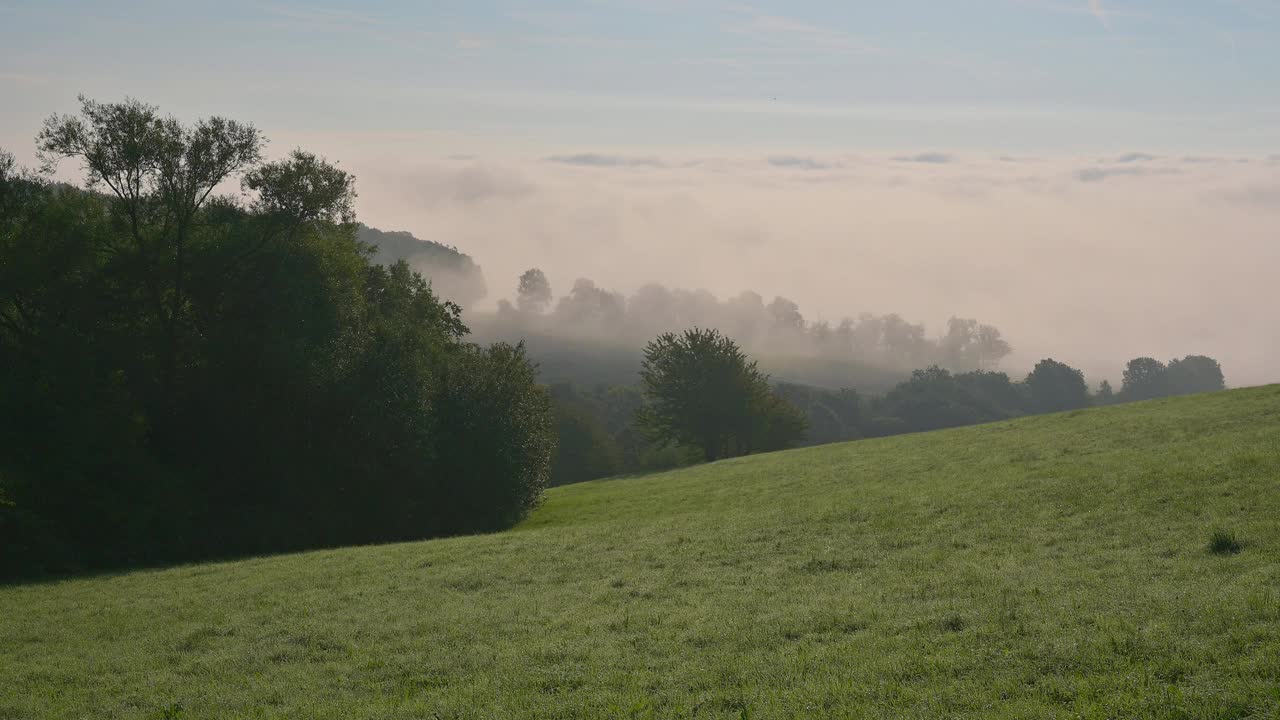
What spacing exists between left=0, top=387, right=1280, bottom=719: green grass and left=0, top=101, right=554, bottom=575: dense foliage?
317 inches

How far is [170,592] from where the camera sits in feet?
88.0

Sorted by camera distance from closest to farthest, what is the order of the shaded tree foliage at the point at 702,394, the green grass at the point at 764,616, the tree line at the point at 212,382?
the green grass at the point at 764,616
the tree line at the point at 212,382
the shaded tree foliage at the point at 702,394

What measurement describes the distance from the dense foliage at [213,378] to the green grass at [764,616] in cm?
804

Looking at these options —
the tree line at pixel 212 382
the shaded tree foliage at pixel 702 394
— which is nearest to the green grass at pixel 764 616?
the tree line at pixel 212 382

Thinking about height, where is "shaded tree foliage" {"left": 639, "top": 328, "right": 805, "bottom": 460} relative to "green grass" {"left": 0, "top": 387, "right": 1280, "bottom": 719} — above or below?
above

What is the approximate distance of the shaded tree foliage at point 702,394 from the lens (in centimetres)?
8969

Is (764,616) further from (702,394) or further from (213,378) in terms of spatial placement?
(702,394)

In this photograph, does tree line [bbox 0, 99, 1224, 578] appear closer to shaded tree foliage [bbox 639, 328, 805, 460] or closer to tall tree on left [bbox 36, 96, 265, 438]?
tall tree on left [bbox 36, 96, 265, 438]

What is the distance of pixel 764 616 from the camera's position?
17.9 m

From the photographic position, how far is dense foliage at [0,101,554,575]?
38.1 meters

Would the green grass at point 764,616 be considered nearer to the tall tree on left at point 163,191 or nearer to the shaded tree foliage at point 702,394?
the tall tree on left at point 163,191

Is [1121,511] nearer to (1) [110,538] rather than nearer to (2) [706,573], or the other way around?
(2) [706,573]

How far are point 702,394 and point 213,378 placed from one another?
173 feet

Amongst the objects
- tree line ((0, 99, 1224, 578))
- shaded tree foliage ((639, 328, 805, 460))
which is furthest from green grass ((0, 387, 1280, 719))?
shaded tree foliage ((639, 328, 805, 460))
